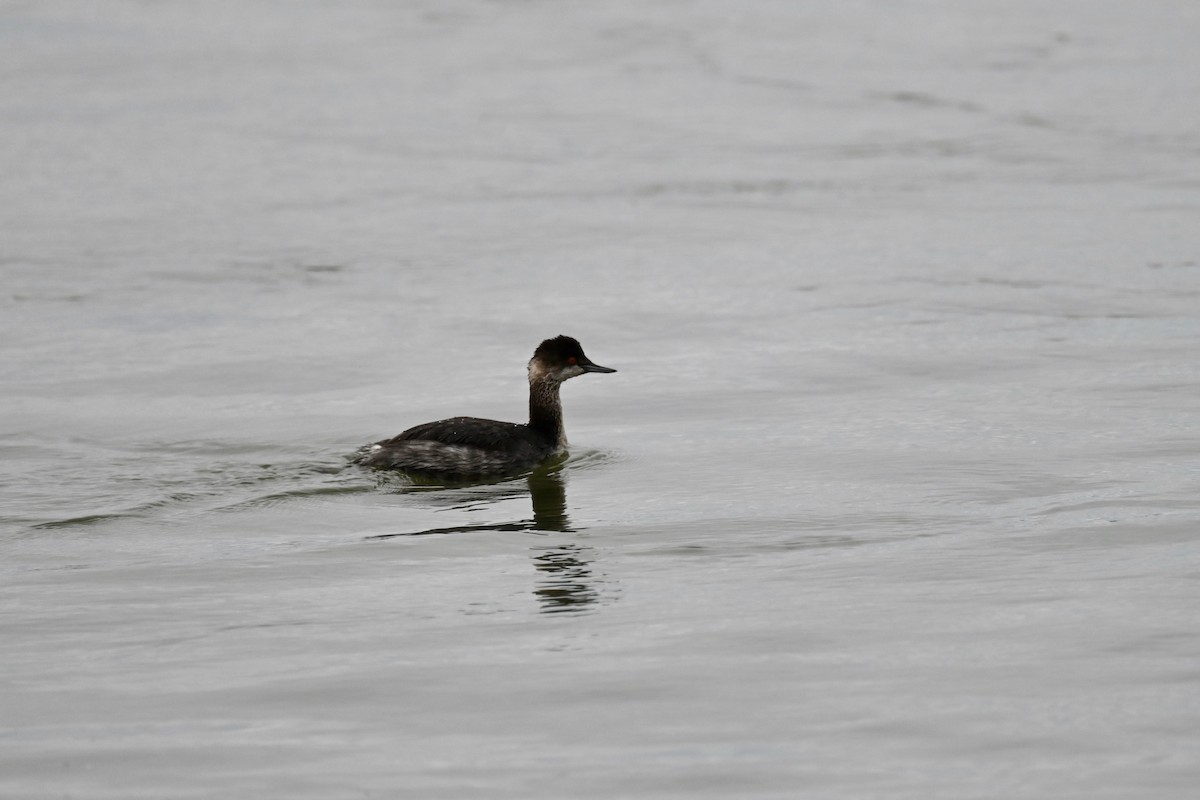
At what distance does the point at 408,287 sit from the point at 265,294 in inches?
49.0

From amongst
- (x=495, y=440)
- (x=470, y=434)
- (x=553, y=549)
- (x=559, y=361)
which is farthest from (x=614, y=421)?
(x=553, y=549)

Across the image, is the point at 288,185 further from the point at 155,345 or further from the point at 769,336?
the point at 769,336

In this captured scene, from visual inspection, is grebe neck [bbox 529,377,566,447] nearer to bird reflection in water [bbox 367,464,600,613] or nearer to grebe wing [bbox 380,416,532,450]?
grebe wing [bbox 380,416,532,450]

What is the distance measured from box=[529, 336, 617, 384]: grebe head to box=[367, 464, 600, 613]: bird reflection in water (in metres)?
0.74

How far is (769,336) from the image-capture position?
47.8 ft

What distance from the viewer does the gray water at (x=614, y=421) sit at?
6691mm

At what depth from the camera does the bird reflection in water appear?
27.2 ft

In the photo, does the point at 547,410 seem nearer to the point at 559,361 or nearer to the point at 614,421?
the point at 559,361

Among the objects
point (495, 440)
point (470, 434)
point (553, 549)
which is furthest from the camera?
point (495, 440)

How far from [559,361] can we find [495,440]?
2.65 ft

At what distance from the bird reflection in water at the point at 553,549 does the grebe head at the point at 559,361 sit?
74 cm

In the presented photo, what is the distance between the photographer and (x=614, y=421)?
41.4ft

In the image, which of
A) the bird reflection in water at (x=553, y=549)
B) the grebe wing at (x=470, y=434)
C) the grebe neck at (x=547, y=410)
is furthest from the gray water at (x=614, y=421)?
the grebe wing at (x=470, y=434)

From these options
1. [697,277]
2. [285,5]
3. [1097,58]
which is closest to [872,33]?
[1097,58]
